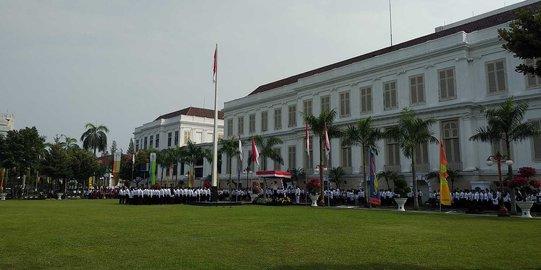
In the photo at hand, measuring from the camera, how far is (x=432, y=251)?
8758mm

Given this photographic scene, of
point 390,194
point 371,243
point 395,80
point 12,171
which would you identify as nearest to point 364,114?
point 395,80

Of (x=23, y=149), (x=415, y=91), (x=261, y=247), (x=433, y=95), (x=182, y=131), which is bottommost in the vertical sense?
(x=261, y=247)

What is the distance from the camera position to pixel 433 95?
1304 inches

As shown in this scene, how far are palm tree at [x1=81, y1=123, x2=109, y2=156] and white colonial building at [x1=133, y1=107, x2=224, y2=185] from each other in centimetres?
758

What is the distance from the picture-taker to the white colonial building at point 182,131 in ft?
211

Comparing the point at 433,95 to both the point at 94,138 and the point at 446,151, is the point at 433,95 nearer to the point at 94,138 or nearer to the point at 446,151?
the point at 446,151

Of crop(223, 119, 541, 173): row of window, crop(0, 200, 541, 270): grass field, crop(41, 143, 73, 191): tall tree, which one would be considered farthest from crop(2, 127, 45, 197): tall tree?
crop(0, 200, 541, 270): grass field

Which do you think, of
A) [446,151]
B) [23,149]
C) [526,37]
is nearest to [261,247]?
[526,37]

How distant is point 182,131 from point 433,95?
41.1 m

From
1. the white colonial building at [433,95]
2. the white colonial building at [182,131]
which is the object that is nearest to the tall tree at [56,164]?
the white colonial building at [182,131]

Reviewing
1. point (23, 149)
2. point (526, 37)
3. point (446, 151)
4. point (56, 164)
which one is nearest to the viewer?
point (526, 37)

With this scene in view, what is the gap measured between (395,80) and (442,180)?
15200 mm

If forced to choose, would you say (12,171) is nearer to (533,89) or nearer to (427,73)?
(427,73)

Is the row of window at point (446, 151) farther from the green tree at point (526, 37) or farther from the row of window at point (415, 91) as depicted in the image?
the green tree at point (526, 37)
